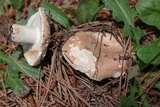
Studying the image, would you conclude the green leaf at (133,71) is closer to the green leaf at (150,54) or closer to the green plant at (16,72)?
the green leaf at (150,54)

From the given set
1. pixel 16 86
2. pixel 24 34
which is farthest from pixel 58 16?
pixel 16 86

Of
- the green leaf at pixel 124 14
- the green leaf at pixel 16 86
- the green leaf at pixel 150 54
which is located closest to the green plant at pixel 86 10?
the green leaf at pixel 124 14

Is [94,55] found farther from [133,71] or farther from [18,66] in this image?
[18,66]

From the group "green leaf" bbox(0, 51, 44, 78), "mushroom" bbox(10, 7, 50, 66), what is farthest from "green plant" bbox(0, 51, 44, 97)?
"mushroom" bbox(10, 7, 50, 66)

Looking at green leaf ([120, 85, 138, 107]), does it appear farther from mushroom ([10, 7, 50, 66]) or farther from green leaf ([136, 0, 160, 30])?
mushroom ([10, 7, 50, 66])

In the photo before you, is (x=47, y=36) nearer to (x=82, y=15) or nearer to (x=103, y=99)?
(x=82, y=15)

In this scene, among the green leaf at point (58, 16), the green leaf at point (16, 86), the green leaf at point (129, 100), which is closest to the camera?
the green leaf at point (129, 100)
